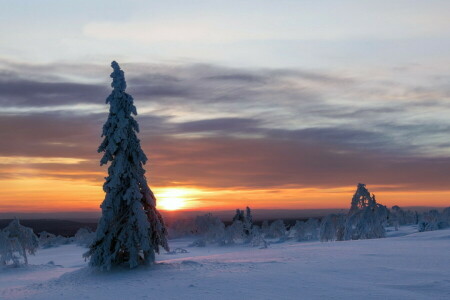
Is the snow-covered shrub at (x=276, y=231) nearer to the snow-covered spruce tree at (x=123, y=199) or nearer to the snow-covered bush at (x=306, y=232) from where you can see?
the snow-covered bush at (x=306, y=232)

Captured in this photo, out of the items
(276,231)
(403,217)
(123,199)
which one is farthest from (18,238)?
(403,217)

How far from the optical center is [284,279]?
16906 millimetres

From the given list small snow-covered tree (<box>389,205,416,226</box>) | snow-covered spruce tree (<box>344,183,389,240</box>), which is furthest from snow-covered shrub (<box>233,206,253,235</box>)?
small snow-covered tree (<box>389,205,416,226</box>)

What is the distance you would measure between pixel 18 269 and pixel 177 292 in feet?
94.9

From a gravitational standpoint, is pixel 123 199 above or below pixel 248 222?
above

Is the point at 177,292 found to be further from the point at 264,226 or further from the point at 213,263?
the point at 264,226

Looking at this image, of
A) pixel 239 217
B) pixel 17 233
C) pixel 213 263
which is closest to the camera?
pixel 213 263

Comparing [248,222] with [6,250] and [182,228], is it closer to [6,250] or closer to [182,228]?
[182,228]

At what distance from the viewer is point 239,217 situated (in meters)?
89.4

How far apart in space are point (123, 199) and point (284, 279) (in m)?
10.8

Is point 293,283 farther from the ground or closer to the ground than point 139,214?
closer to the ground

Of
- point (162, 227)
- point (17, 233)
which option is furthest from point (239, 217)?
point (162, 227)

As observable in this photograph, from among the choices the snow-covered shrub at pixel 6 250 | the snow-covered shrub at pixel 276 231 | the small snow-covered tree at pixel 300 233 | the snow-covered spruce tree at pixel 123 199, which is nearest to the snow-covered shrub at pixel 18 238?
the snow-covered shrub at pixel 6 250

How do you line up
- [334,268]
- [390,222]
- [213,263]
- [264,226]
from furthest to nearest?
[264,226] → [390,222] → [213,263] → [334,268]
